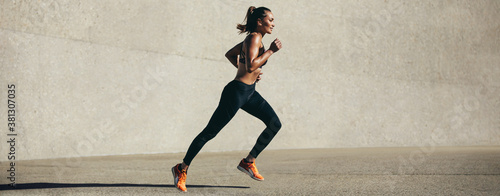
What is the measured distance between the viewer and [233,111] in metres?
4.04

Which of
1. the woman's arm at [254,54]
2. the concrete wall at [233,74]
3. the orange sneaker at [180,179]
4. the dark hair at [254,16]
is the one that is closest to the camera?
the woman's arm at [254,54]

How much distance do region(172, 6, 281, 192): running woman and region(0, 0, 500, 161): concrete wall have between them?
13.7 ft

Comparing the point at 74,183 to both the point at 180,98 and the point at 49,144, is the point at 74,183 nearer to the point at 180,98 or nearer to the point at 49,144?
the point at 49,144

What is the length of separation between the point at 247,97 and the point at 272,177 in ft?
4.55

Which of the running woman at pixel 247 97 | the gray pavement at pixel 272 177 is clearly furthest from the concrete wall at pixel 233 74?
the running woman at pixel 247 97

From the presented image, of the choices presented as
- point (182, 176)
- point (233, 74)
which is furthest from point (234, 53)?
point (233, 74)

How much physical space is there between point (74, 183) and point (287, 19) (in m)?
6.41

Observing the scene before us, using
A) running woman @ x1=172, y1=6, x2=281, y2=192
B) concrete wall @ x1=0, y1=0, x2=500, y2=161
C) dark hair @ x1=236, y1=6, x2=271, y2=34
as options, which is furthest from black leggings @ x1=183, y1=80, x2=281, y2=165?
concrete wall @ x1=0, y1=0, x2=500, y2=161

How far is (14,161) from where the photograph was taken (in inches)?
270

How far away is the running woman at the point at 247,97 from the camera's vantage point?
399 cm

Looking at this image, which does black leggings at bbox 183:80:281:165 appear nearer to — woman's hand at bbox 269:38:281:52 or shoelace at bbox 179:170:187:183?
shoelace at bbox 179:170:187:183

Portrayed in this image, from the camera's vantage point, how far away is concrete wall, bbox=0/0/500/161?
7.38 metres

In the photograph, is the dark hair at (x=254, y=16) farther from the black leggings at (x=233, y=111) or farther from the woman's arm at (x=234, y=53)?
the black leggings at (x=233, y=111)

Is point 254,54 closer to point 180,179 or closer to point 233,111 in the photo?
point 233,111
